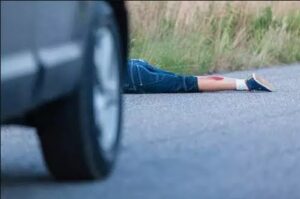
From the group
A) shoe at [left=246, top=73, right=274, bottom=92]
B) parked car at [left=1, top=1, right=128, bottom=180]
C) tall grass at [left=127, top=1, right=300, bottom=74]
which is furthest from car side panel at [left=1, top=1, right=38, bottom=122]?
tall grass at [left=127, top=1, right=300, bottom=74]

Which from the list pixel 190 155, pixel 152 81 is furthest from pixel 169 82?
pixel 190 155

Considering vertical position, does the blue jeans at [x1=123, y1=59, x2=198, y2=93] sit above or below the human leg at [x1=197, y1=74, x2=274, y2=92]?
above

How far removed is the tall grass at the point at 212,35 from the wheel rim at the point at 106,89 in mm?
7073

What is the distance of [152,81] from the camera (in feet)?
34.4

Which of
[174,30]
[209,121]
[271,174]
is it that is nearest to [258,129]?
[209,121]

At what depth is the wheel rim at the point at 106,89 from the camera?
6312 mm

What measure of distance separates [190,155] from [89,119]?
3.96 ft

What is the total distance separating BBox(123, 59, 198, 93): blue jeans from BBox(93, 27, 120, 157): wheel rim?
3.68 m

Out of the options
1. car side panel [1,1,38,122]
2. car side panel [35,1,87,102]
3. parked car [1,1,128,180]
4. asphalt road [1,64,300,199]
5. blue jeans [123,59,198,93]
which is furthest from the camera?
blue jeans [123,59,198,93]

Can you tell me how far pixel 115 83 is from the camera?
21.9ft

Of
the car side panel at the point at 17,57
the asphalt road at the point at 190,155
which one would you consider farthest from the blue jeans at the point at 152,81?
the car side panel at the point at 17,57

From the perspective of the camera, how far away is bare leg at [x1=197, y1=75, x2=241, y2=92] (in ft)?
35.1

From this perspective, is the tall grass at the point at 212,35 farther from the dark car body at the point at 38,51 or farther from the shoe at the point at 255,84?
the dark car body at the point at 38,51

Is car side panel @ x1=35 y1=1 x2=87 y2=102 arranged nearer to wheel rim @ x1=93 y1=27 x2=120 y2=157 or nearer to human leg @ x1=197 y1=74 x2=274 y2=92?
wheel rim @ x1=93 y1=27 x2=120 y2=157
